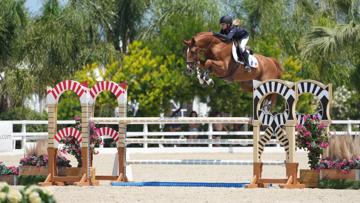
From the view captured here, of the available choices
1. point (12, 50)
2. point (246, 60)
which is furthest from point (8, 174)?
point (12, 50)

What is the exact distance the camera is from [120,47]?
3397cm

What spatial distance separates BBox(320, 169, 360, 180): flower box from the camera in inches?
507

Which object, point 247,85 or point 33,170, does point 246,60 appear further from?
point 33,170

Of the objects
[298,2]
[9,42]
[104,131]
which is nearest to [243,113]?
[298,2]

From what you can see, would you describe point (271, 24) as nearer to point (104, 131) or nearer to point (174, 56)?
point (174, 56)

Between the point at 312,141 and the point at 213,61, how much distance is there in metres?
1.84

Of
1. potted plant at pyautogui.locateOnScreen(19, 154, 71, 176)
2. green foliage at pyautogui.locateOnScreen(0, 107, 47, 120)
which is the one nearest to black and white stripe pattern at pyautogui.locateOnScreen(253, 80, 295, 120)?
potted plant at pyautogui.locateOnScreen(19, 154, 71, 176)

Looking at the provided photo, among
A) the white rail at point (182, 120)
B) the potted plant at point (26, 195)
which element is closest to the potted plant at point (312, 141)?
the white rail at point (182, 120)

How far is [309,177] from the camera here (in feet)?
43.2

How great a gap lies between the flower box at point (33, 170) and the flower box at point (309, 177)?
3919mm

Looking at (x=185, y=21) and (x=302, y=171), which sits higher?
(x=185, y=21)

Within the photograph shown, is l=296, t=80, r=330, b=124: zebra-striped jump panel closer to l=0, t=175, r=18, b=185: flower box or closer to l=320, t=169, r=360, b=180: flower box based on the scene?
l=320, t=169, r=360, b=180: flower box

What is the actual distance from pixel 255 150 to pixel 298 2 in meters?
20.6

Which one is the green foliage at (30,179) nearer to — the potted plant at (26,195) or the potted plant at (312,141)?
the potted plant at (312,141)
